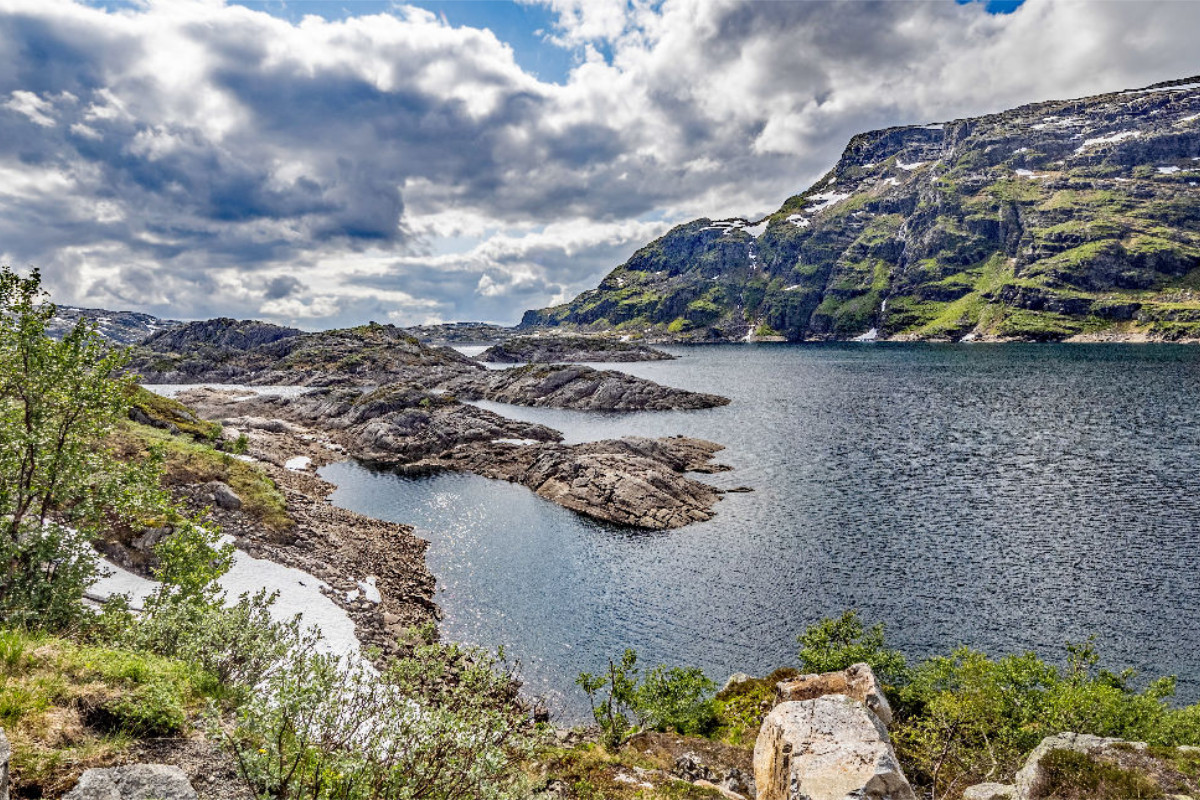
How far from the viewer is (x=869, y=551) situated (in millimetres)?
56625

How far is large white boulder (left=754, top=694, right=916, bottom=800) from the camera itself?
50.0ft

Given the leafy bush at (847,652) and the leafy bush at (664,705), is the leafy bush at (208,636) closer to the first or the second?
the leafy bush at (664,705)

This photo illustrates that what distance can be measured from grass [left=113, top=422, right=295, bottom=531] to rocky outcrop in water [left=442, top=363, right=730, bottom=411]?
105259 mm

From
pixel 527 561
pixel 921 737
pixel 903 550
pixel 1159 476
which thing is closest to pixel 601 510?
pixel 527 561

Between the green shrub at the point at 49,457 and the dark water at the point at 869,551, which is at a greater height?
the green shrub at the point at 49,457

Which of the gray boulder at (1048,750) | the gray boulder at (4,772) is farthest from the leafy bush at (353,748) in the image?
the gray boulder at (1048,750)

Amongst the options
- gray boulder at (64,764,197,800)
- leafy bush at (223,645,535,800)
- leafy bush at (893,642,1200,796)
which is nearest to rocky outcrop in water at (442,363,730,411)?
leafy bush at (893,642,1200,796)

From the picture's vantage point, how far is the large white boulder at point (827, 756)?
1523 centimetres

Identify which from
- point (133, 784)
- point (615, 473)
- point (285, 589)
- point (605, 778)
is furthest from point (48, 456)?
point (615, 473)

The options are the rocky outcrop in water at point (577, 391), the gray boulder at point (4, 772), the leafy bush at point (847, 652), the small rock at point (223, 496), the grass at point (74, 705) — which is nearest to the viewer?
the gray boulder at point (4, 772)

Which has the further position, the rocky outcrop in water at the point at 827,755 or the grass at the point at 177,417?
the grass at the point at 177,417

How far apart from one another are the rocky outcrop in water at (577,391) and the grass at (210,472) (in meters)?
105

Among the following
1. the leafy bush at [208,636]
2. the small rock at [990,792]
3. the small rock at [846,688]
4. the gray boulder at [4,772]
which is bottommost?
the small rock at [846,688]

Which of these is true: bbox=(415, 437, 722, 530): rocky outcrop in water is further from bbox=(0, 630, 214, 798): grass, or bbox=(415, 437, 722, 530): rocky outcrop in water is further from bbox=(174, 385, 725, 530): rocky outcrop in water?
bbox=(0, 630, 214, 798): grass
